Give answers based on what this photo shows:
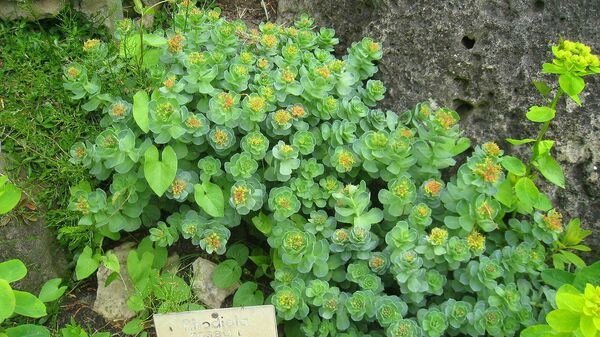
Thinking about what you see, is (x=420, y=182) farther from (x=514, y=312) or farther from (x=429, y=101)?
(x=514, y=312)

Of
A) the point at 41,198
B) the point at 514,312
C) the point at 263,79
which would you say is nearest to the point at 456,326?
the point at 514,312

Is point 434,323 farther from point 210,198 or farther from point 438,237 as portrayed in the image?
point 210,198

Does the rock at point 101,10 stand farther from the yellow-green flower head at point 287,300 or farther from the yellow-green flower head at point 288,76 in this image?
the yellow-green flower head at point 287,300

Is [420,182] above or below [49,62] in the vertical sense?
above

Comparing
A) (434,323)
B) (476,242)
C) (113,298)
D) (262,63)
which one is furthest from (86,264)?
(476,242)

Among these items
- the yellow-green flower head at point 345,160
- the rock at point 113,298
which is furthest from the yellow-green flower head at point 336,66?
the rock at point 113,298
